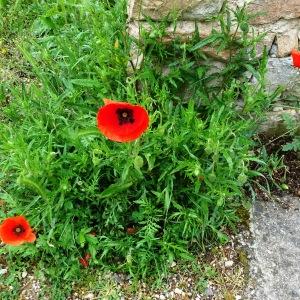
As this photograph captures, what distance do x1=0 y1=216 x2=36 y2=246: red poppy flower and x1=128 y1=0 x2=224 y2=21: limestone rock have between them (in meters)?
1.07

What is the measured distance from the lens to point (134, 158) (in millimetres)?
2160

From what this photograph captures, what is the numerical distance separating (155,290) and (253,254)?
0.51 metres

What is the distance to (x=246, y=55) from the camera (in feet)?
8.13

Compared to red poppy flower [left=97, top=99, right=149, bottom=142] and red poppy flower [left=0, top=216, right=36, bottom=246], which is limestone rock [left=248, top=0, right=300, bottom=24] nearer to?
red poppy flower [left=97, top=99, right=149, bottom=142]

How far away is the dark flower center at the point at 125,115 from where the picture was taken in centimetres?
178

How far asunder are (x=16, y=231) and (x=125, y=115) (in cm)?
79

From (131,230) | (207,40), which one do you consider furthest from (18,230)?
(207,40)

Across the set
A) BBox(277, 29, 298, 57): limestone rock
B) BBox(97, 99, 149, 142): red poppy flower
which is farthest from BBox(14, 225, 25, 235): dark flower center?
BBox(277, 29, 298, 57): limestone rock

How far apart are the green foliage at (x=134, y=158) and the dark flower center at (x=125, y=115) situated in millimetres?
371

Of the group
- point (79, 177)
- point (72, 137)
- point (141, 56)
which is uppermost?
point (141, 56)

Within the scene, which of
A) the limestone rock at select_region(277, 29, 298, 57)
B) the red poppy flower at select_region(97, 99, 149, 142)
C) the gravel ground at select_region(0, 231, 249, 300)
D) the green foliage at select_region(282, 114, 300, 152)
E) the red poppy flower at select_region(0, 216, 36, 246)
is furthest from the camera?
the green foliage at select_region(282, 114, 300, 152)

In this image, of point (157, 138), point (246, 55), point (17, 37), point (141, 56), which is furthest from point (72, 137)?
point (17, 37)

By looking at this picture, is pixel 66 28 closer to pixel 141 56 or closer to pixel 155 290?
pixel 141 56

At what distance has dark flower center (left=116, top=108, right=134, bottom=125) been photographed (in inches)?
70.2
